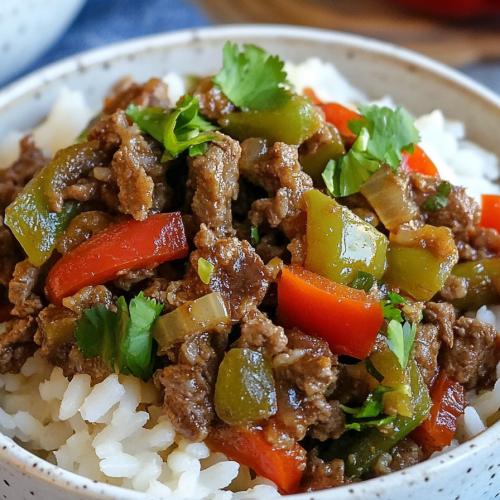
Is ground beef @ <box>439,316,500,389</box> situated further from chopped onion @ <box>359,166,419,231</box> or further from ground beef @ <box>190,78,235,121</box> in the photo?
ground beef @ <box>190,78,235,121</box>

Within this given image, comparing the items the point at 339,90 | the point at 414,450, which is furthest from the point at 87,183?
the point at 339,90

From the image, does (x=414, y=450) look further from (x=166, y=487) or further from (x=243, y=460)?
(x=166, y=487)

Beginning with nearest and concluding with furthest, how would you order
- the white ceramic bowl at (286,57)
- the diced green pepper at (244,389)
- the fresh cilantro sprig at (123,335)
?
the diced green pepper at (244,389) < the fresh cilantro sprig at (123,335) < the white ceramic bowl at (286,57)

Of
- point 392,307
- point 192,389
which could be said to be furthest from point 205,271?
point 392,307

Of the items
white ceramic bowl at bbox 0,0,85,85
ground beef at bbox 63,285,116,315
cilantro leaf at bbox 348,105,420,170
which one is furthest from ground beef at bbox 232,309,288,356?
white ceramic bowl at bbox 0,0,85,85

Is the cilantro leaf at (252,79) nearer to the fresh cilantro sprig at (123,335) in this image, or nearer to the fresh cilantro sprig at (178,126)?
the fresh cilantro sprig at (178,126)

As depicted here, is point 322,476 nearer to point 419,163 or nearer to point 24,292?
point 24,292

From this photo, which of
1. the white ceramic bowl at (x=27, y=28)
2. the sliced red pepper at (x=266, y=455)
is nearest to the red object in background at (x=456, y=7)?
the white ceramic bowl at (x=27, y=28)
